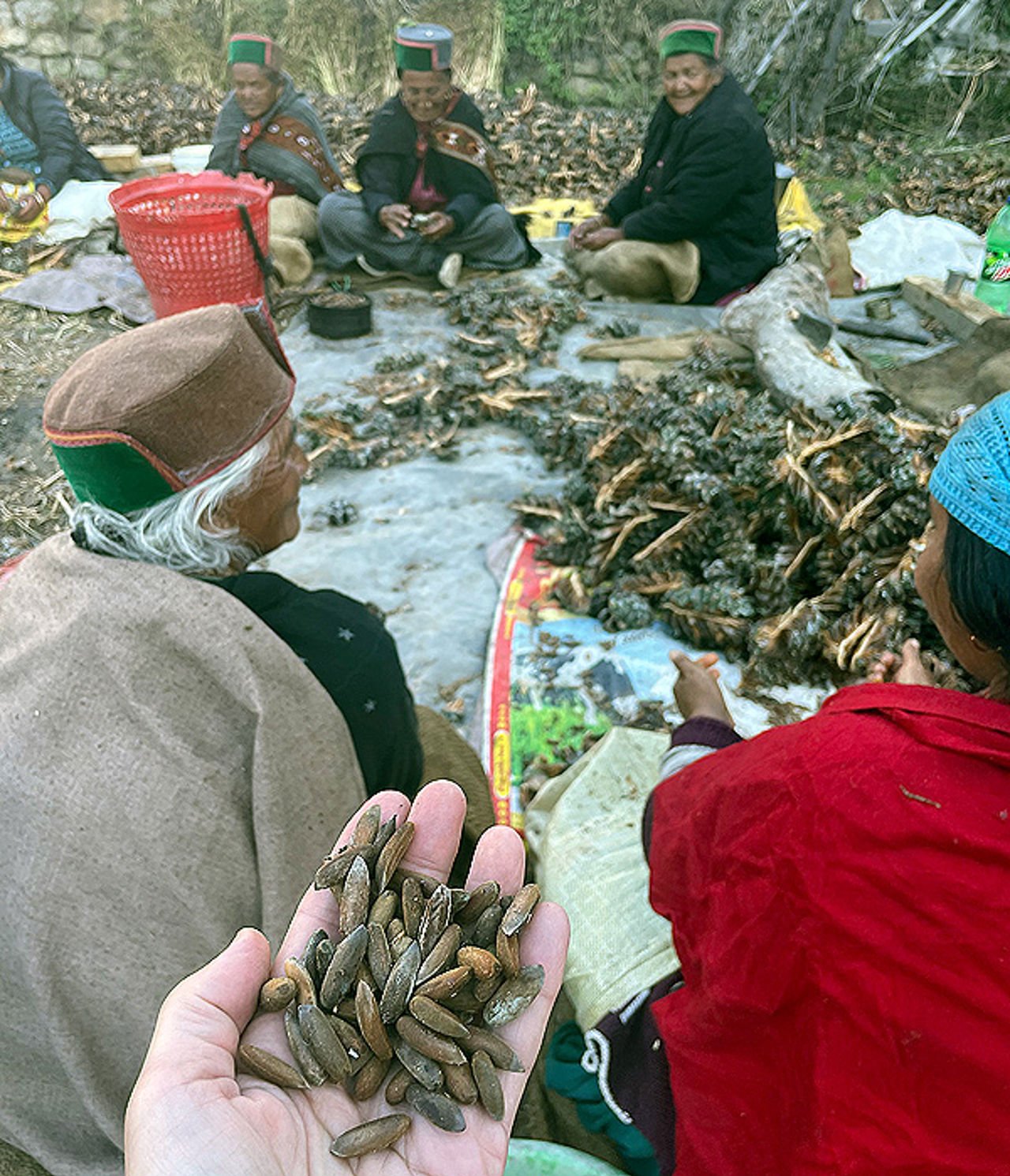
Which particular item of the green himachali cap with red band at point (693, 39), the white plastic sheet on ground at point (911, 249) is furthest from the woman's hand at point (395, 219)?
the white plastic sheet on ground at point (911, 249)

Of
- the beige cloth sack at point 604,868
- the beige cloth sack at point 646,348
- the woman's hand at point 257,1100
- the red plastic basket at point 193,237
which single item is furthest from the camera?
the beige cloth sack at point 646,348

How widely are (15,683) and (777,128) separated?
39.7 ft

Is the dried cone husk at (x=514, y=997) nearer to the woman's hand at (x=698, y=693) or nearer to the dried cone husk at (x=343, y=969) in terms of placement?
the dried cone husk at (x=343, y=969)

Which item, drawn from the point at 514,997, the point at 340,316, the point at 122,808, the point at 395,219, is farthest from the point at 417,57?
the point at 514,997

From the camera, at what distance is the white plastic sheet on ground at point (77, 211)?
7082mm

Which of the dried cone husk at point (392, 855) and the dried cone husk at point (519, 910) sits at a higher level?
the dried cone husk at point (392, 855)

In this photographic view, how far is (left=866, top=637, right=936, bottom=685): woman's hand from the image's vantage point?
199 centimetres

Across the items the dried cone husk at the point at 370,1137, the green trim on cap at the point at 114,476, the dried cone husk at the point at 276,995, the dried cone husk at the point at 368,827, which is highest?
the green trim on cap at the point at 114,476

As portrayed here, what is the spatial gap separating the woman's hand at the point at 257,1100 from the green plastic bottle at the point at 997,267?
4.26m

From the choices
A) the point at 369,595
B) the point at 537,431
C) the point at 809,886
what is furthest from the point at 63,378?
the point at 537,431

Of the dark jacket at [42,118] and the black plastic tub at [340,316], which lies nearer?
the black plastic tub at [340,316]

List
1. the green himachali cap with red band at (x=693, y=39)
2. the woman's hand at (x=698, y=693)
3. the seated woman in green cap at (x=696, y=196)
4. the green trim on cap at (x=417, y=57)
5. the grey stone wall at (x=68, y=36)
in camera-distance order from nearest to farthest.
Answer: the woman's hand at (x=698, y=693) < the green himachali cap with red band at (x=693, y=39) < the seated woman in green cap at (x=696, y=196) < the green trim on cap at (x=417, y=57) < the grey stone wall at (x=68, y=36)

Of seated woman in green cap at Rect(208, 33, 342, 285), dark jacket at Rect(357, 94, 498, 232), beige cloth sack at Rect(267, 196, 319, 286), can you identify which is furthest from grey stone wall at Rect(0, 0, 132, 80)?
dark jacket at Rect(357, 94, 498, 232)

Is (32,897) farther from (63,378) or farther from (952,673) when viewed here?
(952,673)
